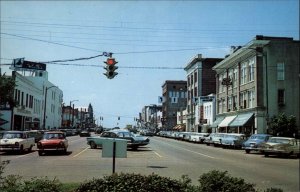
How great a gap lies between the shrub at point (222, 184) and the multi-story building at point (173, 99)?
455ft

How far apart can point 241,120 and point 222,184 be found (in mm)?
47717

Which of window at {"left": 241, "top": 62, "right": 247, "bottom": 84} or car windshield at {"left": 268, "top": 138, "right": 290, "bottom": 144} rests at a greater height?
window at {"left": 241, "top": 62, "right": 247, "bottom": 84}

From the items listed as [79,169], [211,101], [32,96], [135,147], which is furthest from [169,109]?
[79,169]

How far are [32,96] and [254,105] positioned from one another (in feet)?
122

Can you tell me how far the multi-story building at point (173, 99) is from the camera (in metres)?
150

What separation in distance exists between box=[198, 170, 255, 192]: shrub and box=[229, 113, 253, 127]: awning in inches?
1765

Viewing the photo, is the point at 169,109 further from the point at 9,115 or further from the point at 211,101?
the point at 9,115

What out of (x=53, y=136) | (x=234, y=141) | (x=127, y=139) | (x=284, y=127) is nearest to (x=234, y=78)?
(x=284, y=127)

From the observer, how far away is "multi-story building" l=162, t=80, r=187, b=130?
150250 mm

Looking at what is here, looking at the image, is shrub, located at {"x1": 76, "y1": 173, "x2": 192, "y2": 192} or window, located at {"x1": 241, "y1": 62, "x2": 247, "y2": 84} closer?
shrub, located at {"x1": 76, "y1": 173, "x2": 192, "y2": 192}

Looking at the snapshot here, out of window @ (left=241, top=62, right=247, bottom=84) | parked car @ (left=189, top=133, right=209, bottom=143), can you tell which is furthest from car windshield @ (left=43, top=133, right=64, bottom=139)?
window @ (left=241, top=62, right=247, bottom=84)

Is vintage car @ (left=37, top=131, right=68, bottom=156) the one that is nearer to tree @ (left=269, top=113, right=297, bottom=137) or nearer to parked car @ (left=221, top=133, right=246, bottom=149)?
parked car @ (left=221, top=133, right=246, bottom=149)

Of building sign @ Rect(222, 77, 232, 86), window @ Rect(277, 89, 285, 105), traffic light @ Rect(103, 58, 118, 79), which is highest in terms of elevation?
building sign @ Rect(222, 77, 232, 86)

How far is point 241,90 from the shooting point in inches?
2363
